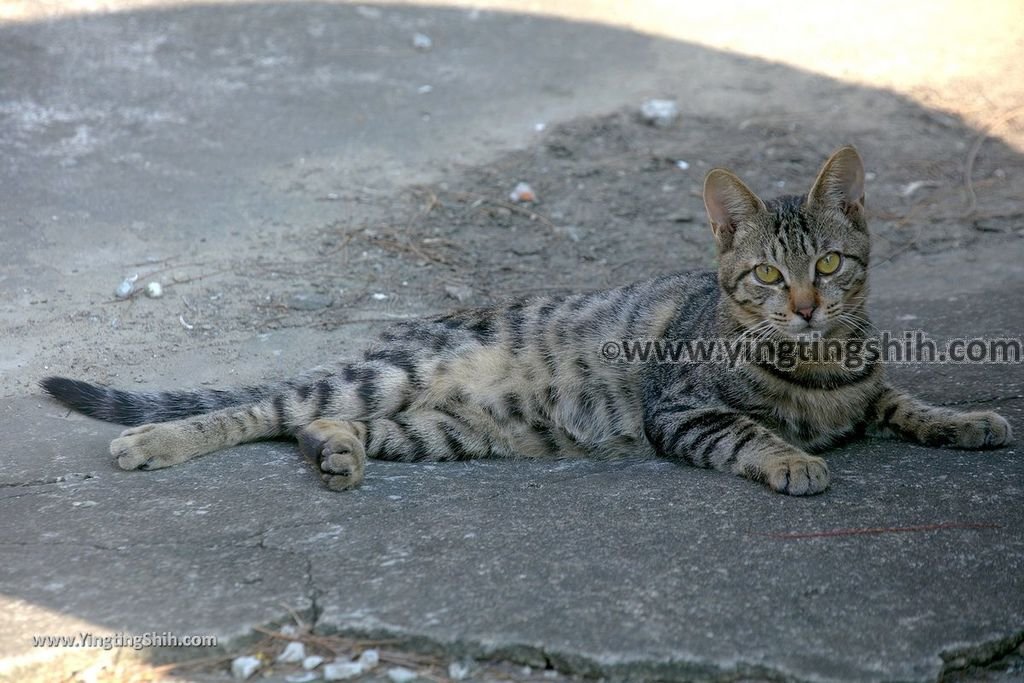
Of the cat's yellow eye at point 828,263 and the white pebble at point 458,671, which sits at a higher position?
the cat's yellow eye at point 828,263

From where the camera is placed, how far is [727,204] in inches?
179

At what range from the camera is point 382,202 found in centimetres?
720

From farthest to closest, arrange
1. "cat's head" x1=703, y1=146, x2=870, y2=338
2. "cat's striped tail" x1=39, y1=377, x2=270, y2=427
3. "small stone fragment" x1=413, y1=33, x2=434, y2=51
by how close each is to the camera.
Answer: "small stone fragment" x1=413, y1=33, x2=434, y2=51, "cat's striped tail" x1=39, y1=377, x2=270, y2=427, "cat's head" x1=703, y1=146, x2=870, y2=338

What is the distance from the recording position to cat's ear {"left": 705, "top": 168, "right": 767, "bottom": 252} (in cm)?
446

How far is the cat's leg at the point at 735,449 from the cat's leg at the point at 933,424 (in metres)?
0.56

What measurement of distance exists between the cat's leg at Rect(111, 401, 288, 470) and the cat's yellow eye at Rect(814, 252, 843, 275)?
2.28 meters

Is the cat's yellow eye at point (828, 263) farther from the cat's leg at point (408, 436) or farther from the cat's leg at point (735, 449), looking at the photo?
the cat's leg at point (408, 436)

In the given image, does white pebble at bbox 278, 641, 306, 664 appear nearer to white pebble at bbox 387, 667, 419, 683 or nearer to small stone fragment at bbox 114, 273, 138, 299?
white pebble at bbox 387, 667, 419, 683

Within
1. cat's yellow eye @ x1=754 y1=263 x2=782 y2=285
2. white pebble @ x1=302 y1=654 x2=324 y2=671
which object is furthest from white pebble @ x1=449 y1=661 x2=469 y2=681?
cat's yellow eye @ x1=754 y1=263 x2=782 y2=285

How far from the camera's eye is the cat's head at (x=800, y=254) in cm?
423

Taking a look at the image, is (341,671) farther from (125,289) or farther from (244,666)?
(125,289)

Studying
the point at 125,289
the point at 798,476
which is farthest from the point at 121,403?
the point at 798,476

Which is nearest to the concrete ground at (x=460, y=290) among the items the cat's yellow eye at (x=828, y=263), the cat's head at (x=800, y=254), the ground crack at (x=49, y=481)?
the ground crack at (x=49, y=481)

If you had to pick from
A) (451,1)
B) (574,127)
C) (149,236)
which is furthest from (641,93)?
(149,236)
